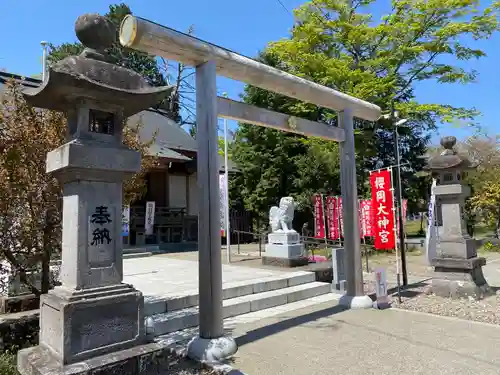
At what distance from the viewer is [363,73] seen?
54.8ft

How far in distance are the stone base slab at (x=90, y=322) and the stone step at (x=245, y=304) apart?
5.86 feet

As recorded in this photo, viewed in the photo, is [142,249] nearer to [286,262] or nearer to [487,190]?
[286,262]

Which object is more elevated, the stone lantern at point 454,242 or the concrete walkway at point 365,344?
the stone lantern at point 454,242

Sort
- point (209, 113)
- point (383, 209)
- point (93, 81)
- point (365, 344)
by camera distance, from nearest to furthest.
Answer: point (93, 81) → point (209, 113) → point (365, 344) → point (383, 209)

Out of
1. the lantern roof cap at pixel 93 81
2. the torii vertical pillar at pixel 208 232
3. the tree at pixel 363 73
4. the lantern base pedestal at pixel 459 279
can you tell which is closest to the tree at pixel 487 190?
the tree at pixel 363 73

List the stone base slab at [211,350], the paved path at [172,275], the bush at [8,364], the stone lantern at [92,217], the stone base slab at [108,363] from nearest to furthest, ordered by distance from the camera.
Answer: the stone base slab at [108,363], the stone lantern at [92,217], the bush at [8,364], the stone base slab at [211,350], the paved path at [172,275]

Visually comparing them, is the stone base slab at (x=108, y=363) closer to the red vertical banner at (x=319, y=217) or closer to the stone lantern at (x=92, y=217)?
the stone lantern at (x=92, y=217)

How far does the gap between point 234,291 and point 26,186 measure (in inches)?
166

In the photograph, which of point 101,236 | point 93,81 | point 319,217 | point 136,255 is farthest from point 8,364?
point 319,217

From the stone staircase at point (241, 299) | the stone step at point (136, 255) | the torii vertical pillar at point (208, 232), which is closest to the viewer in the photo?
the torii vertical pillar at point (208, 232)

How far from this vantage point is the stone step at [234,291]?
20.9 feet

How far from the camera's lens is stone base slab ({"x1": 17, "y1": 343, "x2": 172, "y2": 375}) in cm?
357

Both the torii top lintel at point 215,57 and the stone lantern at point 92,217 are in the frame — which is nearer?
the stone lantern at point 92,217

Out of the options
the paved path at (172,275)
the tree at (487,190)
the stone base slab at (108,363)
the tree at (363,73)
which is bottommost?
the stone base slab at (108,363)
